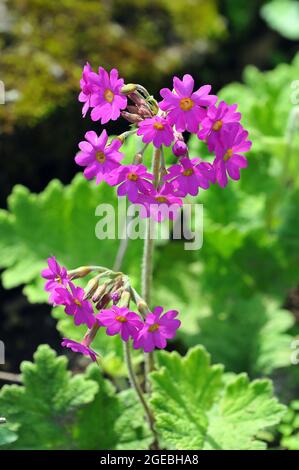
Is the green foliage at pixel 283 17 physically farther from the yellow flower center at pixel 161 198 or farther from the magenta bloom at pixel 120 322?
the magenta bloom at pixel 120 322

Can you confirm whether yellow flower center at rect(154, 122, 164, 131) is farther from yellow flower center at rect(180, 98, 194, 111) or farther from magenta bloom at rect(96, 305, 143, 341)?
magenta bloom at rect(96, 305, 143, 341)

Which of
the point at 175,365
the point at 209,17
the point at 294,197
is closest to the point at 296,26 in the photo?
the point at 209,17

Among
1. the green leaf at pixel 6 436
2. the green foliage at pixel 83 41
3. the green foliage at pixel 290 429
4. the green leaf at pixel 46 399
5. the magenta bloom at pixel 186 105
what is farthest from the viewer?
the green foliage at pixel 83 41

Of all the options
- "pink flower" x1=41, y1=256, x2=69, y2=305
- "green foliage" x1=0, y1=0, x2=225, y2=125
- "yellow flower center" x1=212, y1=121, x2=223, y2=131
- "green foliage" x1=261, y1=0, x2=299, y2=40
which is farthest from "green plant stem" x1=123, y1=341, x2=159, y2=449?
"green foliage" x1=261, y1=0, x2=299, y2=40

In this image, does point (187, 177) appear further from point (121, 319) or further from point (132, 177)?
point (121, 319)

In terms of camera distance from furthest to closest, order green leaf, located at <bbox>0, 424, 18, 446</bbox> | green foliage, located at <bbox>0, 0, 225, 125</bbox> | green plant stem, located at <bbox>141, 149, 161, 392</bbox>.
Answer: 1. green foliage, located at <bbox>0, 0, 225, 125</bbox>
2. green leaf, located at <bbox>0, 424, 18, 446</bbox>
3. green plant stem, located at <bbox>141, 149, 161, 392</bbox>

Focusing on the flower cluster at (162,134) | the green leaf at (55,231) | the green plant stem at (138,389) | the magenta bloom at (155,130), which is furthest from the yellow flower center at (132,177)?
the green leaf at (55,231)

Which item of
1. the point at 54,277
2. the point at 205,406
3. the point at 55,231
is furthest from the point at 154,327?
the point at 55,231
